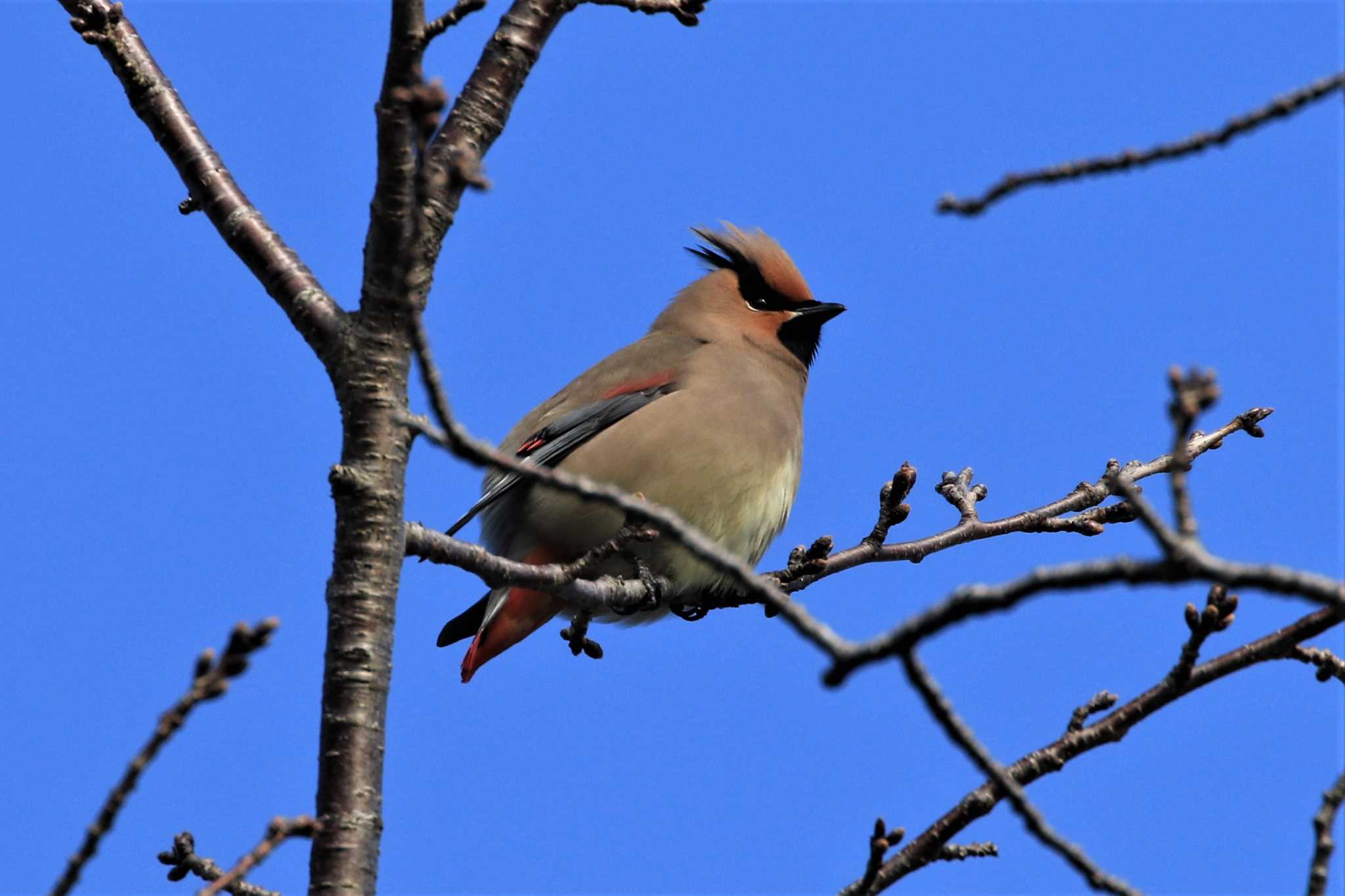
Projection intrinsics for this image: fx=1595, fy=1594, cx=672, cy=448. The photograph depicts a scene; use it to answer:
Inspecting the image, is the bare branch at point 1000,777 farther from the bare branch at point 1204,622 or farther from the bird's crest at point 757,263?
the bird's crest at point 757,263

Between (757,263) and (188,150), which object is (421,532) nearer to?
(188,150)

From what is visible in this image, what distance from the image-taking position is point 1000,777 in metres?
1.95

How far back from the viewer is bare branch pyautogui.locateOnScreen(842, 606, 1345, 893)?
8.96ft

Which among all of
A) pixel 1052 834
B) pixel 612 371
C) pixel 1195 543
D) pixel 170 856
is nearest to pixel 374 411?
pixel 170 856

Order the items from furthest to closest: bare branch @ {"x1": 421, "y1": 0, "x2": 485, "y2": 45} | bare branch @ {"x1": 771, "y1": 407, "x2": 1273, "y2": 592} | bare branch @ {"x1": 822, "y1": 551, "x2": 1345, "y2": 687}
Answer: bare branch @ {"x1": 771, "y1": 407, "x2": 1273, "y2": 592} → bare branch @ {"x1": 421, "y1": 0, "x2": 485, "y2": 45} → bare branch @ {"x1": 822, "y1": 551, "x2": 1345, "y2": 687}

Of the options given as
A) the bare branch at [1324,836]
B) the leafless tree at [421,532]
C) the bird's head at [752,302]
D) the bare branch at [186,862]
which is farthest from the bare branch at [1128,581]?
the bird's head at [752,302]

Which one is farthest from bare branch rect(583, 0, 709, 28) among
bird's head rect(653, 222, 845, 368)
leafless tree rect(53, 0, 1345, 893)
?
bird's head rect(653, 222, 845, 368)

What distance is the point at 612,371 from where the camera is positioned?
5.37m

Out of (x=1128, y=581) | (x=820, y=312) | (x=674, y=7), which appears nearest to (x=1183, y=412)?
(x=1128, y=581)

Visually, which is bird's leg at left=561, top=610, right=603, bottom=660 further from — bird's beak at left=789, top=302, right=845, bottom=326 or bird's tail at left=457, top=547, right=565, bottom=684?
bird's beak at left=789, top=302, right=845, bottom=326

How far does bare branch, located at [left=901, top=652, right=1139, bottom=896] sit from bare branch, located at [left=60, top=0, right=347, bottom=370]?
1.81m

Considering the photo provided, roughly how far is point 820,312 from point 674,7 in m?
2.42

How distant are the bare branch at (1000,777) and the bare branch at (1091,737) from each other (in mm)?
682

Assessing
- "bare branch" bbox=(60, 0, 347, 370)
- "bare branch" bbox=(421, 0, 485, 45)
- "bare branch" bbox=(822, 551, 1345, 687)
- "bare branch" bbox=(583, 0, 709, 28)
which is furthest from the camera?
"bare branch" bbox=(583, 0, 709, 28)
